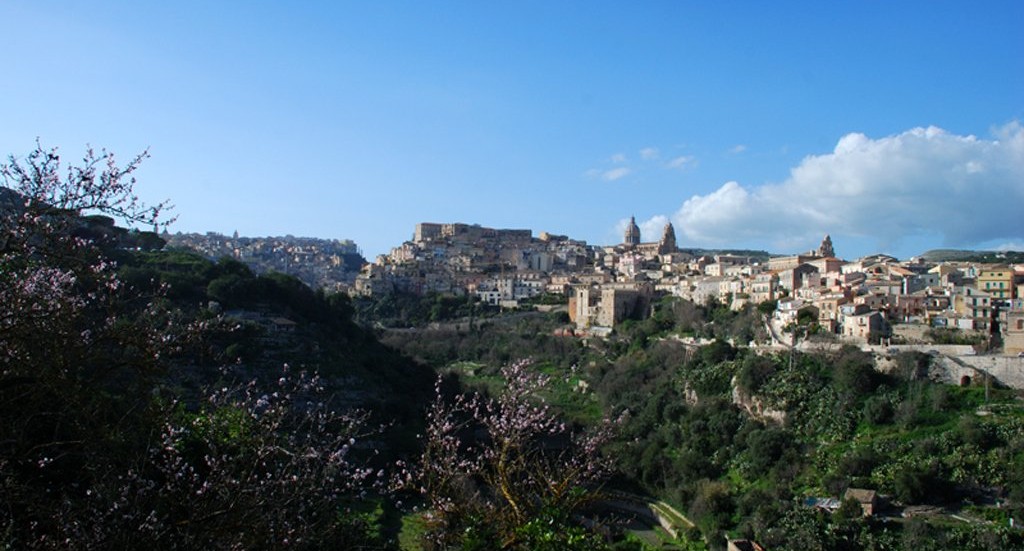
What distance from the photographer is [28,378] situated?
4945 millimetres

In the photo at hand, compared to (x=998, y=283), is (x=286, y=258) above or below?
above

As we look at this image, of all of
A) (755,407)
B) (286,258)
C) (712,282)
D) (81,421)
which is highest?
(286,258)

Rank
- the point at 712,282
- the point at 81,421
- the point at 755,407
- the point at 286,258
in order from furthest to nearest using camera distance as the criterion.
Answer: the point at 286,258
the point at 712,282
the point at 755,407
the point at 81,421

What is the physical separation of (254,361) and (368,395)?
3902 mm

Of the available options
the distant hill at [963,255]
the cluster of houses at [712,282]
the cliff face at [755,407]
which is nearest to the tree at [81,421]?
the cliff face at [755,407]

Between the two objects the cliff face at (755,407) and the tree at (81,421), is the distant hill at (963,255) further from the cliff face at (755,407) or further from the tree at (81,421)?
the tree at (81,421)

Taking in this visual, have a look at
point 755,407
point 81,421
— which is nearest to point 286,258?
point 755,407

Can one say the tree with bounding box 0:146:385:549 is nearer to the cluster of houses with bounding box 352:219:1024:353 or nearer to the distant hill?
the cluster of houses with bounding box 352:219:1024:353

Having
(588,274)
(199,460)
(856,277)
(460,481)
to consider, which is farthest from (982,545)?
(588,274)

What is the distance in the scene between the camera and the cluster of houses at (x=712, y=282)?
110 ft

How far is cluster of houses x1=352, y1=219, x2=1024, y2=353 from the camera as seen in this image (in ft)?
110

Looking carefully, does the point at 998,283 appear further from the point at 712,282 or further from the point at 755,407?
the point at 712,282

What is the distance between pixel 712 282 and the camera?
1871 inches

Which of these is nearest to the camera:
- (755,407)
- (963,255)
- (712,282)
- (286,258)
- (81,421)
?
(81,421)
